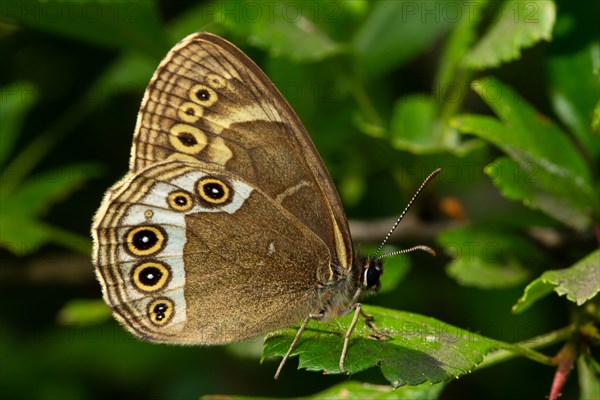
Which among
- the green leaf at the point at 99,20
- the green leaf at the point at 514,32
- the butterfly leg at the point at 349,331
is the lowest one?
the butterfly leg at the point at 349,331

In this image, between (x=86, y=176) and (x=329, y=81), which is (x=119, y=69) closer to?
(x=86, y=176)

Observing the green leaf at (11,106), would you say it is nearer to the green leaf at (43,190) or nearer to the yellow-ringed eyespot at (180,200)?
the green leaf at (43,190)

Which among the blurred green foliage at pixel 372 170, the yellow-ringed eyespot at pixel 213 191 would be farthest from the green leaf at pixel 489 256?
the yellow-ringed eyespot at pixel 213 191

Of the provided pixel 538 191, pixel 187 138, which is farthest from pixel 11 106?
pixel 538 191

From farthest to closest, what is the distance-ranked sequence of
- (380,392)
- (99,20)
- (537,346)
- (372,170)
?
(372,170) < (99,20) < (380,392) < (537,346)

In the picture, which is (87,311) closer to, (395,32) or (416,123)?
(416,123)

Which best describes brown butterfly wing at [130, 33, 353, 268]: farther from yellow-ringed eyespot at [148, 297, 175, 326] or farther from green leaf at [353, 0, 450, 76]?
green leaf at [353, 0, 450, 76]
